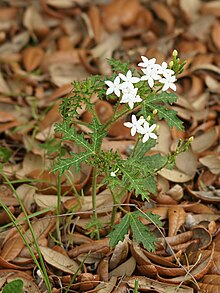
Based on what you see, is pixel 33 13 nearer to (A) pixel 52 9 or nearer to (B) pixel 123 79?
(A) pixel 52 9

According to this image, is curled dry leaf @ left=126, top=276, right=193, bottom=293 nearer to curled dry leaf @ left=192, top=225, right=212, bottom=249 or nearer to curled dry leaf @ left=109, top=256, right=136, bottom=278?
curled dry leaf @ left=109, top=256, right=136, bottom=278

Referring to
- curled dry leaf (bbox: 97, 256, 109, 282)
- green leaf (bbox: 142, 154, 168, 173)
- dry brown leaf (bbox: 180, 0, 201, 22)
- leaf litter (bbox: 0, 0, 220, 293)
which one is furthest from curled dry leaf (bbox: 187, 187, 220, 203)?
dry brown leaf (bbox: 180, 0, 201, 22)

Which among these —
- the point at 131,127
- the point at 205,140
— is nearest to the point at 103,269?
the point at 131,127

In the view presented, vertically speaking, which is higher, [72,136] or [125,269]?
[72,136]

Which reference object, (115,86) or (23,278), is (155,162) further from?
(23,278)

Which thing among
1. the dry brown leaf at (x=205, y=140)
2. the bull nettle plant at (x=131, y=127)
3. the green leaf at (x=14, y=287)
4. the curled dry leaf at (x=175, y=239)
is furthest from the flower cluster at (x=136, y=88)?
the dry brown leaf at (x=205, y=140)

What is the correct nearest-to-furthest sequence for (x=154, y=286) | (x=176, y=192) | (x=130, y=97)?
(x=130, y=97), (x=154, y=286), (x=176, y=192)

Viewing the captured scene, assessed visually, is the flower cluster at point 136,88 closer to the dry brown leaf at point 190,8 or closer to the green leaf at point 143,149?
the green leaf at point 143,149
